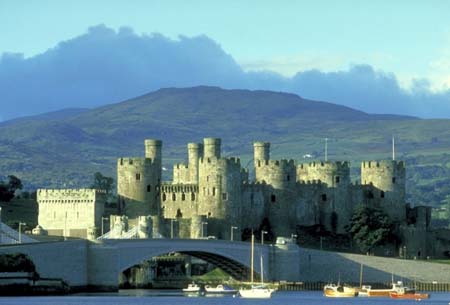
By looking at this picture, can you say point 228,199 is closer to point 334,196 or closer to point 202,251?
point 334,196

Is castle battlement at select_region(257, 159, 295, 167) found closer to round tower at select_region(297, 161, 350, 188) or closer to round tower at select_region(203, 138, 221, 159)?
round tower at select_region(297, 161, 350, 188)

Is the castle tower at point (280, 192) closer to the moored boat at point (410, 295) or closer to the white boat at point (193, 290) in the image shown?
the white boat at point (193, 290)

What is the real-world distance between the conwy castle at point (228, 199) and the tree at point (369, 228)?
1.61m

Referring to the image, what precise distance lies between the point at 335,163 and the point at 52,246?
1263 inches

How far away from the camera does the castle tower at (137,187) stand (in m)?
119

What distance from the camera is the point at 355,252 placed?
121 metres

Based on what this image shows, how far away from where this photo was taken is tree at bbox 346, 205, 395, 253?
11988 centimetres

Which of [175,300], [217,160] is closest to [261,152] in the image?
[217,160]

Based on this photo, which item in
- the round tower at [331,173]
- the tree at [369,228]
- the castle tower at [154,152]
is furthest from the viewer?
the round tower at [331,173]

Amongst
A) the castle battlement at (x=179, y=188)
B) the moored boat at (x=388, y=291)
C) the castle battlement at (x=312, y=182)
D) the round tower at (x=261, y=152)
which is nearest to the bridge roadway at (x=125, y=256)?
the moored boat at (x=388, y=291)

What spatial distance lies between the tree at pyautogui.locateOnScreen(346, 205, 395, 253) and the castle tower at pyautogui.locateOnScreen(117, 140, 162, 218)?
13.9 m

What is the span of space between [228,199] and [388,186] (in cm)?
1318

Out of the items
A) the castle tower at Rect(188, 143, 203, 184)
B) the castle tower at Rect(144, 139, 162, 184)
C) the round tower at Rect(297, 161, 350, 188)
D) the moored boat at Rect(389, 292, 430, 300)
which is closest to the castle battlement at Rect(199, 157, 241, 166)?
the castle tower at Rect(144, 139, 162, 184)

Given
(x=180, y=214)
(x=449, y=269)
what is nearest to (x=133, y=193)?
(x=180, y=214)
